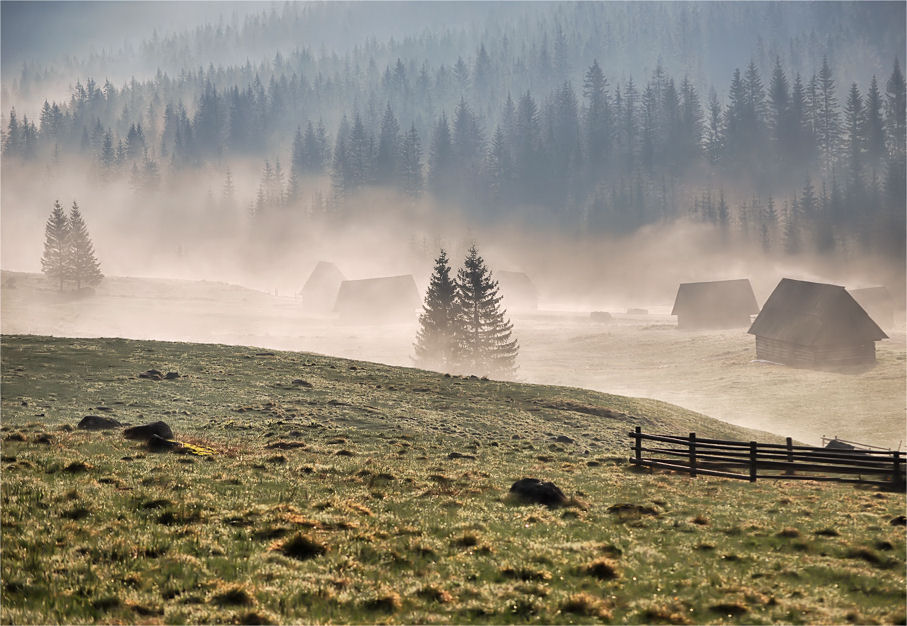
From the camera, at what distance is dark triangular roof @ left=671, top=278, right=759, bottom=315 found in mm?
132375

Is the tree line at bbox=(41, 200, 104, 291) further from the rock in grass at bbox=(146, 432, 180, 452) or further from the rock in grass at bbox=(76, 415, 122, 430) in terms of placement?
the rock in grass at bbox=(146, 432, 180, 452)

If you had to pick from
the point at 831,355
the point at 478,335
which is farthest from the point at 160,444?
the point at 831,355

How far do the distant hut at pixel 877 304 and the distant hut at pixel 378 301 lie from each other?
88063 mm

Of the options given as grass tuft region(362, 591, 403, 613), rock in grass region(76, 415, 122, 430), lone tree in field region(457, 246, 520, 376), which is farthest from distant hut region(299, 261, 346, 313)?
grass tuft region(362, 591, 403, 613)

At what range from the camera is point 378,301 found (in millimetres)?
155750

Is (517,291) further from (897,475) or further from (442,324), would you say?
(897,475)

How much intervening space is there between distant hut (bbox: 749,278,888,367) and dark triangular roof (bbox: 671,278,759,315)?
1357 inches

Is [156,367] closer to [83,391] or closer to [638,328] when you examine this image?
[83,391]

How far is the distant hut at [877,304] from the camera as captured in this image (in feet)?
412

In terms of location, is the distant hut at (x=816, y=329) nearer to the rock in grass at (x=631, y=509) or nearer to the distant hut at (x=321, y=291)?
the rock in grass at (x=631, y=509)

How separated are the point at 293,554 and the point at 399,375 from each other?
4230cm

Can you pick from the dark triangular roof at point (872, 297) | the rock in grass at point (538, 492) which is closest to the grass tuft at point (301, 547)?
the rock in grass at point (538, 492)

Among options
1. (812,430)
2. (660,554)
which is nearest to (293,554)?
(660,554)

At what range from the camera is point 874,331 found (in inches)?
3602
